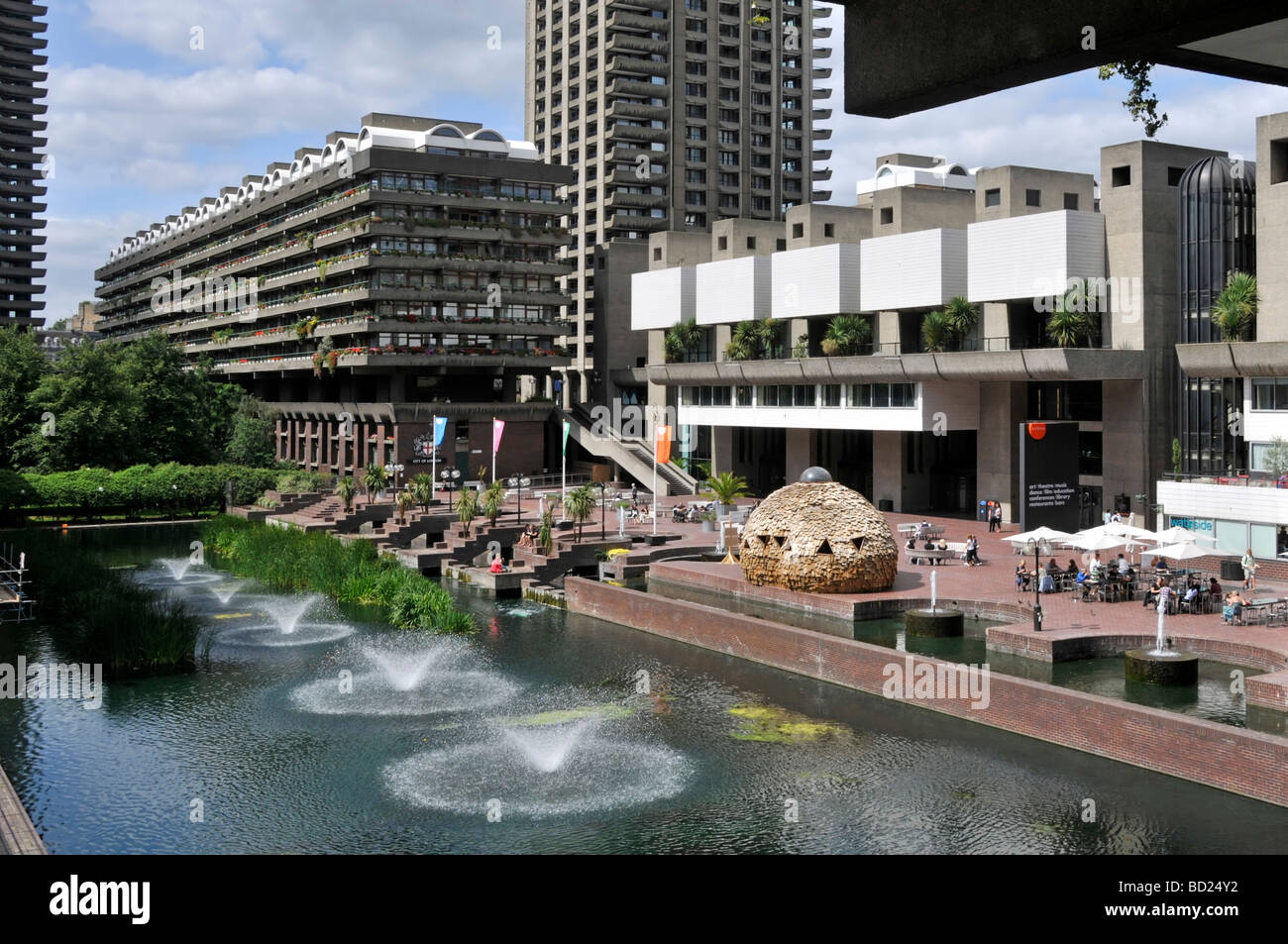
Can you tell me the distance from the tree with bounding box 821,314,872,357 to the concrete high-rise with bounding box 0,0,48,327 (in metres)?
A: 143

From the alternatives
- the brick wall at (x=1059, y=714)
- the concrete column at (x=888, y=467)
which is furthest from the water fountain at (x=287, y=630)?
the concrete column at (x=888, y=467)

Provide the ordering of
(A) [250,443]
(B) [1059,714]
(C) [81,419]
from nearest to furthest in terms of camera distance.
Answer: (B) [1059,714] → (C) [81,419] → (A) [250,443]

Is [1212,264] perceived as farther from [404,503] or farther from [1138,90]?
[1138,90]

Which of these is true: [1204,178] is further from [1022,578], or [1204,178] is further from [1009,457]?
[1022,578]

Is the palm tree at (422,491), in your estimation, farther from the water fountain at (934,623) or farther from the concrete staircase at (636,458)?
the water fountain at (934,623)

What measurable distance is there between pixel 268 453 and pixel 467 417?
15.8m

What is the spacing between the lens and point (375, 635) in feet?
112

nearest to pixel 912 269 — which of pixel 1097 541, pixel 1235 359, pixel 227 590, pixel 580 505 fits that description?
pixel 1235 359

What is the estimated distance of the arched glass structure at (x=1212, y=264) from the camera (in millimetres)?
48062

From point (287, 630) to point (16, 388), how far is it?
46.4 m

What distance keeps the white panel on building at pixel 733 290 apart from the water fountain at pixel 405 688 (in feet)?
136

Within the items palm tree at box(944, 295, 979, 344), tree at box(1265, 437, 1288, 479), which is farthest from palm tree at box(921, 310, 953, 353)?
tree at box(1265, 437, 1288, 479)

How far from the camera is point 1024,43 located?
4352 mm
